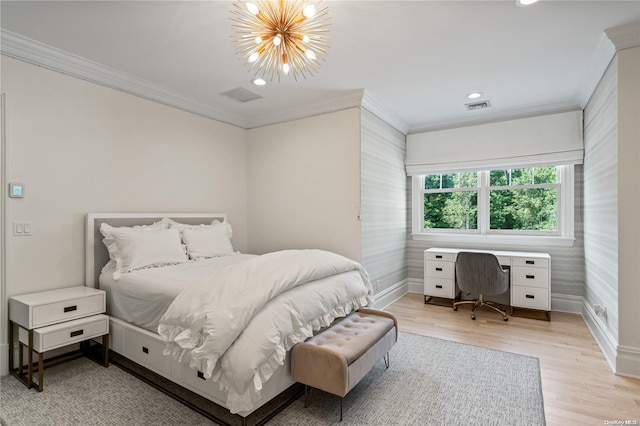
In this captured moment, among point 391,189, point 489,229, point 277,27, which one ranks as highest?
point 277,27

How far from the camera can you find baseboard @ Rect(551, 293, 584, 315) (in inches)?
158

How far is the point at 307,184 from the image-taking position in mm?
4164

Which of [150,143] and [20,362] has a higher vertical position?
[150,143]

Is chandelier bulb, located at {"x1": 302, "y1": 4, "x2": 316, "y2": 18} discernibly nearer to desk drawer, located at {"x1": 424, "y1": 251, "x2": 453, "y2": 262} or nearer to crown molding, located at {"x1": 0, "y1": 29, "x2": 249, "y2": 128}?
crown molding, located at {"x1": 0, "y1": 29, "x2": 249, "y2": 128}

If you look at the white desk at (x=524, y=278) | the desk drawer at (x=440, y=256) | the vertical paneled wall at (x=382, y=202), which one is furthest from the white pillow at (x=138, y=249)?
the white desk at (x=524, y=278)

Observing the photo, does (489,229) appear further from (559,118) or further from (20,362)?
(20,362)

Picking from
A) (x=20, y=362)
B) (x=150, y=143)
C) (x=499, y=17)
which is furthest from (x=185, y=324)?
(x=499, y=17)

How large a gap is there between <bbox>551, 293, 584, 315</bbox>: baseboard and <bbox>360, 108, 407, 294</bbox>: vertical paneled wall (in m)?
1.89

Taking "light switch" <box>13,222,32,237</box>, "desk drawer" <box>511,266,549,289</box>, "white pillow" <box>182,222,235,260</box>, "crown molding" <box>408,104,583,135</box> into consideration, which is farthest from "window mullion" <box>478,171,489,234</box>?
"light switch" <box>13,222,32,237</box>

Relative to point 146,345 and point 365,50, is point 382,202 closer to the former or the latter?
point 365,50

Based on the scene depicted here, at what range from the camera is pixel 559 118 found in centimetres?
404

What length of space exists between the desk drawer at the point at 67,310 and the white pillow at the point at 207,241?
924mm

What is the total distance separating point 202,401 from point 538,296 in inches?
147

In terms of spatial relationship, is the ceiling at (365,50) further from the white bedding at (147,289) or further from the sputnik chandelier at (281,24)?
the white bedding at (147,289)
